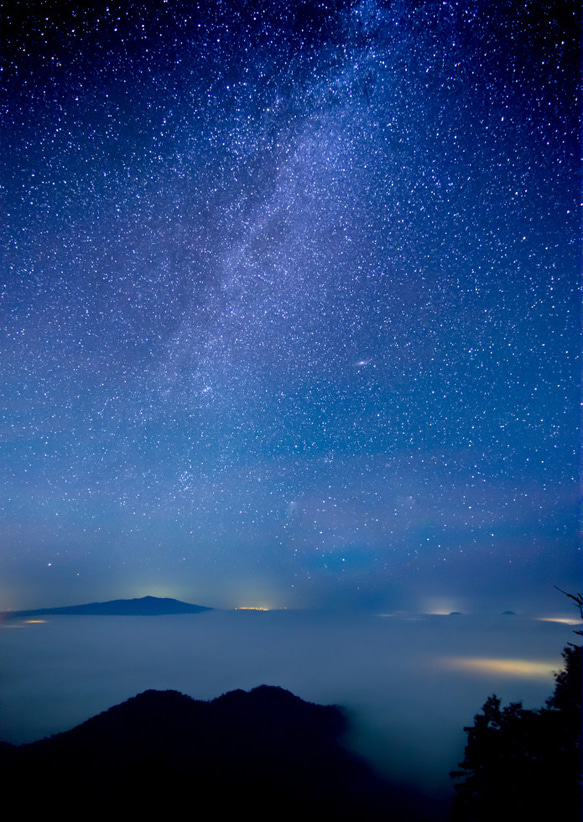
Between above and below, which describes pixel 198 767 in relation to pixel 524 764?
below

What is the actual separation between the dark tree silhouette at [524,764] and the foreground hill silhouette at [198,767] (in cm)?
2961

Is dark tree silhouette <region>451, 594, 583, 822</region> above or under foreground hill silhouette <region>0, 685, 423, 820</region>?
above

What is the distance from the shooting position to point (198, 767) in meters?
35.0

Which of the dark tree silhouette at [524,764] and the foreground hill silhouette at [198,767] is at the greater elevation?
the dark tree silhouette at [524,764]

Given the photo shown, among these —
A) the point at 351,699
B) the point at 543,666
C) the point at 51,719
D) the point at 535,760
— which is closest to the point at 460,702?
the point at 351,699

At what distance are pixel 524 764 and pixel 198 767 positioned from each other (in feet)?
128

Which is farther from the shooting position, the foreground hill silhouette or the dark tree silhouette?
the foreground hill silhouette

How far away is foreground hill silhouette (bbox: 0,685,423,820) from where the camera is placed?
1161 inches

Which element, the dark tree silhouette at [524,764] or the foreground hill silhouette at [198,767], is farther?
the foreground hill silhouette at [198,767]

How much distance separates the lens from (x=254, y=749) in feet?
133

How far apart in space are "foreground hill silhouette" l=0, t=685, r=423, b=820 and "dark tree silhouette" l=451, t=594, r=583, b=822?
2961cm

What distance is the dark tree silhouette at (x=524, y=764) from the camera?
27.5 ft

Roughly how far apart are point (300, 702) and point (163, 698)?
70.1 ft

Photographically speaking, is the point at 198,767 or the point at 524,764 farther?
the point at 198,767
